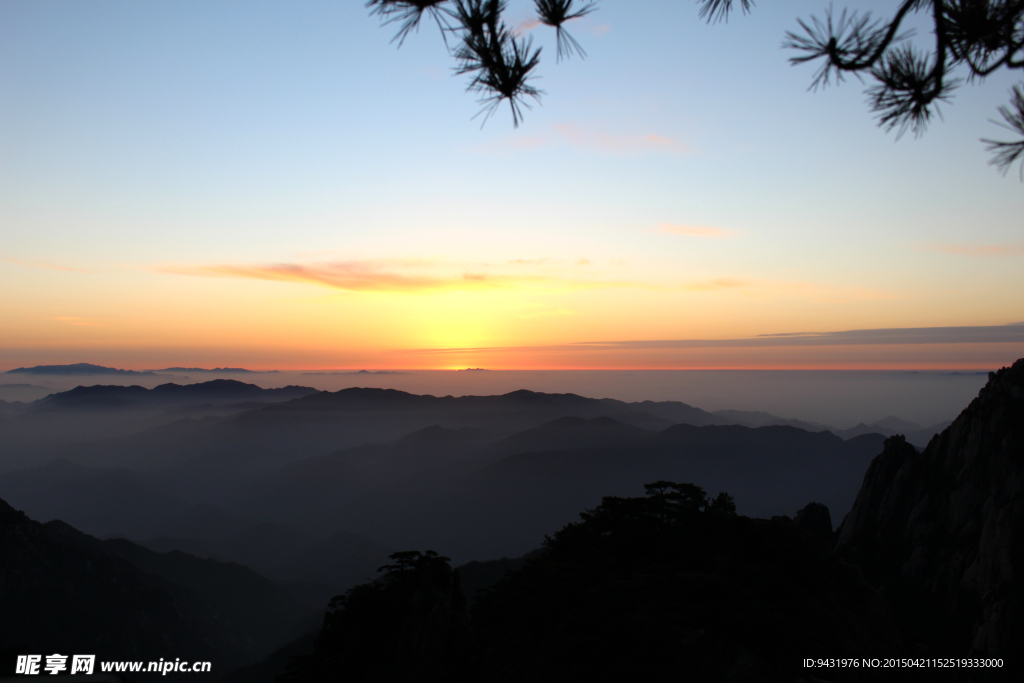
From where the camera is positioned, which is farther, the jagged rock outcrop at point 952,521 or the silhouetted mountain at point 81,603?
the silhouetted mountain at point 81,603

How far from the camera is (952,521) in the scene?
285 ft

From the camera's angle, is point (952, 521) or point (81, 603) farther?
point (81, 603)

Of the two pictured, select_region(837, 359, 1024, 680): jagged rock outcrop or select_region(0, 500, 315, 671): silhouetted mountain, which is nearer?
select_region(837, 359, 1024, 680): jagged rock outcrop

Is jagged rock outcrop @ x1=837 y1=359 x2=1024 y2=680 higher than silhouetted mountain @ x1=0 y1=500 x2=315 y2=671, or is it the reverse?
jagged rock outcrop @ x1=837 y1=359 x2=1024 y2=680

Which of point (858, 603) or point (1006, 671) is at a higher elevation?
point (858, 603)

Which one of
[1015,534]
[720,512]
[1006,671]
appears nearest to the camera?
[720,512]

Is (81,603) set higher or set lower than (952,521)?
lower

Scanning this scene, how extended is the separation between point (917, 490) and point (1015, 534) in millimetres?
25024

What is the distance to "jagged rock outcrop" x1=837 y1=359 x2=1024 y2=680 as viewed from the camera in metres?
71.4

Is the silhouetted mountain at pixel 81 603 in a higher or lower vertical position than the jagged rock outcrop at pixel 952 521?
lower

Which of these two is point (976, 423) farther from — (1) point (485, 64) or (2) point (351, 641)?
(1) point (485, 64)

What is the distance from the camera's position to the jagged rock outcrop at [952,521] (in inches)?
2810

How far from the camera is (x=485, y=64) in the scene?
9.88 metres

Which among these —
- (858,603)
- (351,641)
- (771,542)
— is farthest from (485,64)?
(351,641)
